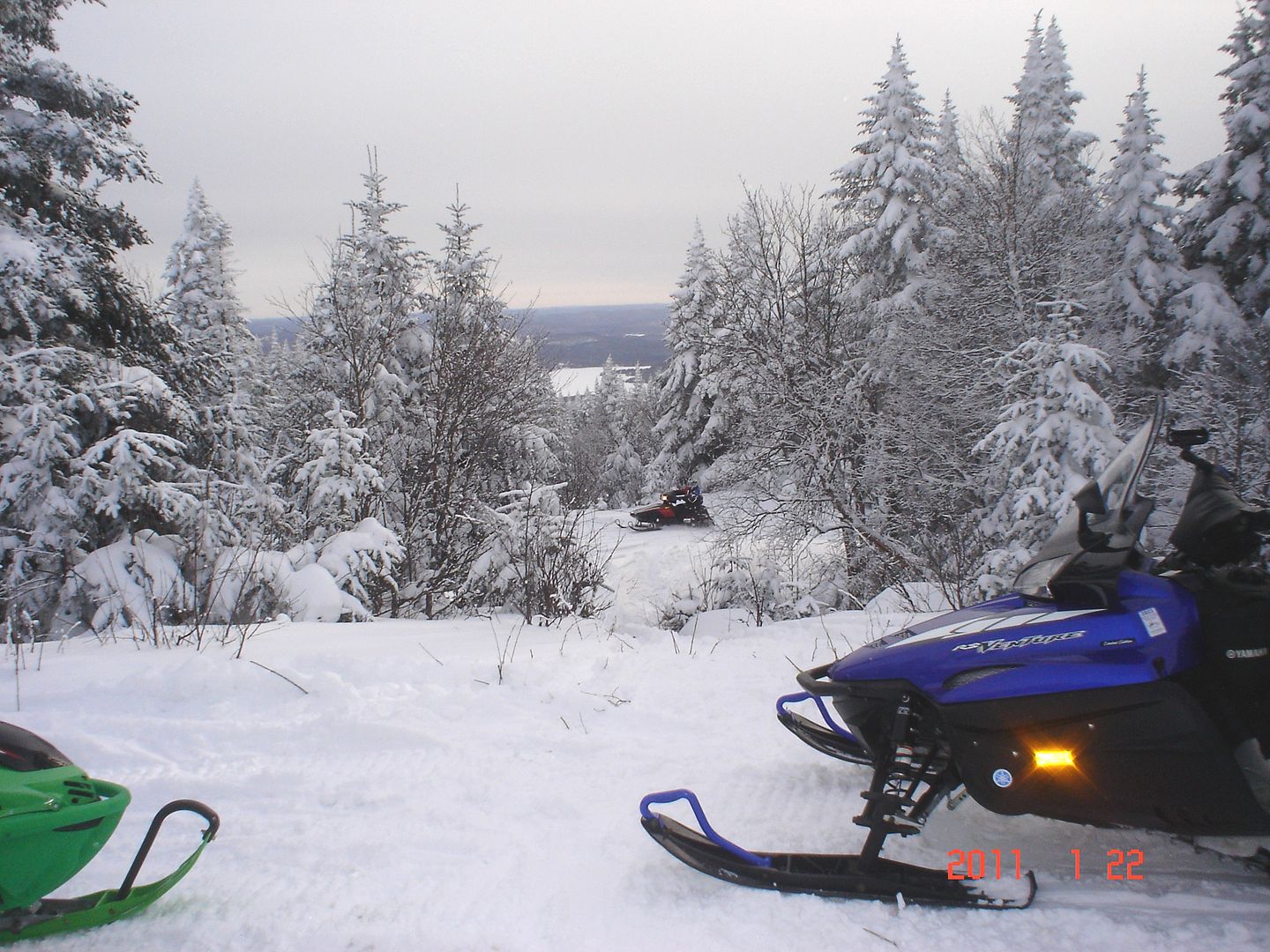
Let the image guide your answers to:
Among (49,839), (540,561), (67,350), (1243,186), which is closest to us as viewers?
(49,839)

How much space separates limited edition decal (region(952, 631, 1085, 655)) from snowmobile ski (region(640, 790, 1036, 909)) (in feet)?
2.18

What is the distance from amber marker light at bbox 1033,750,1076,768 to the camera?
6.80ft

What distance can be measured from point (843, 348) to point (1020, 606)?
52.5ft

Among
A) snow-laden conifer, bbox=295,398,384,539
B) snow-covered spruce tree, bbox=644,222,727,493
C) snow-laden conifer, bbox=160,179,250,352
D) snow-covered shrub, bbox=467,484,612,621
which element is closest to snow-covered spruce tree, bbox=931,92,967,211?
snow-covered spruce tree, bbox=644,222,727,493

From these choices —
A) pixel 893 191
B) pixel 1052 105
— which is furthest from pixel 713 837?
pixel 1052 105

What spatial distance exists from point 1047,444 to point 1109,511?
30.2ft

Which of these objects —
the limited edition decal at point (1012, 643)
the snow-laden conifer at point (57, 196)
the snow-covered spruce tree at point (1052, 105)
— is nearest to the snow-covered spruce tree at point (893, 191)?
the snow-covered spruce tree at point (1052, 105)

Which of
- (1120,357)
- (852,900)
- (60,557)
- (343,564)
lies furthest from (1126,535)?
(1120,357)

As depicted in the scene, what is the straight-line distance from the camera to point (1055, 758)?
2076 mm

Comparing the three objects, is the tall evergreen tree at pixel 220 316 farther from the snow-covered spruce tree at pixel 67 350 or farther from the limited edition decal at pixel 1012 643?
the limited edition decal at pixel 1012 643

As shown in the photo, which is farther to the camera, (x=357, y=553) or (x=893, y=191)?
(x=893, y=191)

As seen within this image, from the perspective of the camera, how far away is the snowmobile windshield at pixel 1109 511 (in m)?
2.31

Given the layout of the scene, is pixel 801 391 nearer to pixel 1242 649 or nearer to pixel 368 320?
pixel 368 320
